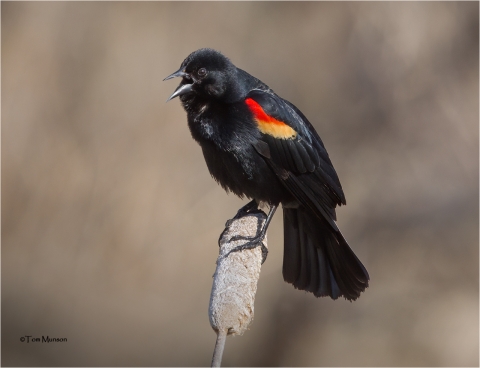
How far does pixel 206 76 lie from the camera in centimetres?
331

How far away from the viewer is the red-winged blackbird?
330 centimetres

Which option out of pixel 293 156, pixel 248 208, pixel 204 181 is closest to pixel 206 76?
pixel 293 156

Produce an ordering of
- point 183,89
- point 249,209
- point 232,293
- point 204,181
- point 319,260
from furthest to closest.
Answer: point 204,181 → point 249,209 → point 319,260 → point 183,89 → point 232,293

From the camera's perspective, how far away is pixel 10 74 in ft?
17.8

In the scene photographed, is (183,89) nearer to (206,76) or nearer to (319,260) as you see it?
(206,76)

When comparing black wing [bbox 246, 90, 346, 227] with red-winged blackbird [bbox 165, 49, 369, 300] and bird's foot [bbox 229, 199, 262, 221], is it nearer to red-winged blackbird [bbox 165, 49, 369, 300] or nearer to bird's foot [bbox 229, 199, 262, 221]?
red-winged blackbird [bbox 165, 49, 369, 300]

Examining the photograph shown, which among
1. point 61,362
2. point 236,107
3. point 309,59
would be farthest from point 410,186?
point 61,362

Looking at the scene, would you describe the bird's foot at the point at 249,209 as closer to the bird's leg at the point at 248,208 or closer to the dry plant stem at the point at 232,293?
the bird's leg at the point at 248,208

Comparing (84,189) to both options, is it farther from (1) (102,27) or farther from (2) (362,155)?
(2) (362,155)

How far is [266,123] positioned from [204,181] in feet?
8.21

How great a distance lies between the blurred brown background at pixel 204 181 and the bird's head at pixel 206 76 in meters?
2.30

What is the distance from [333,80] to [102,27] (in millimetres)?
2401

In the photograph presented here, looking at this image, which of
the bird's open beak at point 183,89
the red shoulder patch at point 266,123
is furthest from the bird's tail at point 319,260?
the bird's open beak at point 183,89

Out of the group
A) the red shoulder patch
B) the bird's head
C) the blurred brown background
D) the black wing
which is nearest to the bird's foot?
the black wing
